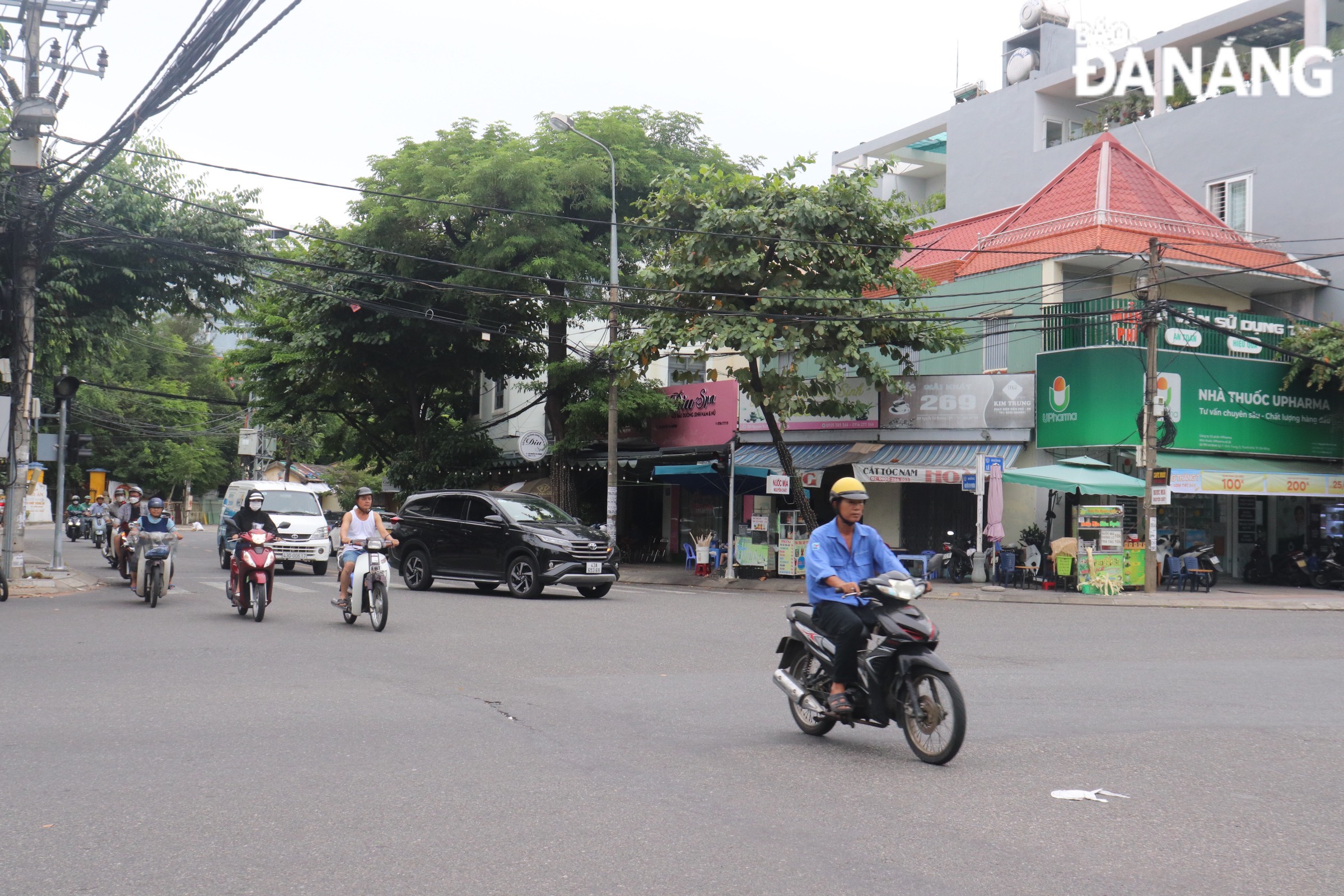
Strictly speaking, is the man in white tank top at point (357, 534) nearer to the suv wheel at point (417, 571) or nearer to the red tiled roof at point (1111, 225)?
the suv wheel at point (417, 571)

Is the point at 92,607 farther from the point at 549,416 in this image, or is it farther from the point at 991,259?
the point at 991,259

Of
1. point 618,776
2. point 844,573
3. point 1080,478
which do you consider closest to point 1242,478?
point 1080,478

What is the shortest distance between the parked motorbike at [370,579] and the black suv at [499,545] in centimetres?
511

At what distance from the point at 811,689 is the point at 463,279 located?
23.0m

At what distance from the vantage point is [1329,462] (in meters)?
27.5

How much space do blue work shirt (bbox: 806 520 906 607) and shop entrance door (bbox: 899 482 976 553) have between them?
64.0ft

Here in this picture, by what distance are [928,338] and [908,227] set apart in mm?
2368

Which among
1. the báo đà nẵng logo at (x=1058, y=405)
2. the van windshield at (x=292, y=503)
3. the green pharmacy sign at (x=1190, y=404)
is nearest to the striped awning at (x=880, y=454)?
the báo đà nẵng logo at (x=1058, y=405)

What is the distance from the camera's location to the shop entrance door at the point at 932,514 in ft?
87.0

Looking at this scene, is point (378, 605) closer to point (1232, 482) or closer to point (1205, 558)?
point (1205, 558)

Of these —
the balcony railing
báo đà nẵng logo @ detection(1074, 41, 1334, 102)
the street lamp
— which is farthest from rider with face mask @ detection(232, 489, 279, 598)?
báo đà nẵng logo @ detection(1074, 41, 1334, 102)

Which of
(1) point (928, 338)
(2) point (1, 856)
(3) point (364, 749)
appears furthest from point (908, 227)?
(2) point (1, 856)

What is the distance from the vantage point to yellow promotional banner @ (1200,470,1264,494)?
24391 millimetres

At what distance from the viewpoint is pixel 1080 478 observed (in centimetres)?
2248
